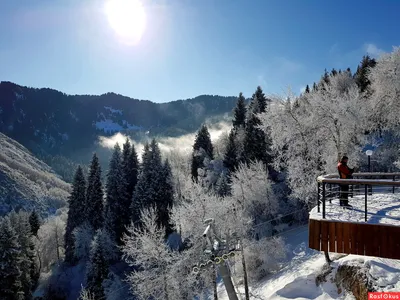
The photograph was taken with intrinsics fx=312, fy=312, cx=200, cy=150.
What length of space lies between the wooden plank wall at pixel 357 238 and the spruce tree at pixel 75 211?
47.8 meters

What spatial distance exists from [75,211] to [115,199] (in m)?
8.23

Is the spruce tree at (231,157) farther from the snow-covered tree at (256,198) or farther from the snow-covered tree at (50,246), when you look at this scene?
the snow-covered tree at (50,246)

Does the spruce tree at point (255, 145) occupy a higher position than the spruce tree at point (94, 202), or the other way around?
the spruce tree at point (255, 145)

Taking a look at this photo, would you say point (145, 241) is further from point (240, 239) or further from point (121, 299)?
point (121, 299)

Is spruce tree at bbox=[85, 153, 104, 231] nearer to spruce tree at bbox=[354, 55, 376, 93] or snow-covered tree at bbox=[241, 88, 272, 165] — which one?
snow-covered tree at bbox=[241, 88, 272, 165]

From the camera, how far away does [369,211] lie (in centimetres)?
891

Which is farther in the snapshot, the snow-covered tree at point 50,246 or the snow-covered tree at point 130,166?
the snow-covered tree at point 50,246

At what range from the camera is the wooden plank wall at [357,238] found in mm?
7695

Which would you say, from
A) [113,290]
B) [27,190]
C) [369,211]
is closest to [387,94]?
[369,211]

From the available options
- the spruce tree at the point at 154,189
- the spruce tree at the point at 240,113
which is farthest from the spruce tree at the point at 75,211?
the spruce tree at the point at 240,113

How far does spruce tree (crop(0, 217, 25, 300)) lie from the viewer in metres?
32.5

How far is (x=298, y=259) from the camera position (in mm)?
25688

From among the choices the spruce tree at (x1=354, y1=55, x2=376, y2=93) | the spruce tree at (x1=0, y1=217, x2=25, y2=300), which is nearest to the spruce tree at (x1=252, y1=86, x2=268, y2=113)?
the spruce tree at (x1=354, y1=55, x2=376, y2=93)

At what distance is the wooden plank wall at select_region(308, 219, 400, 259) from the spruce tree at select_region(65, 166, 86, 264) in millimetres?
47832
